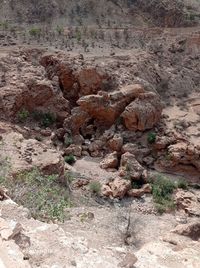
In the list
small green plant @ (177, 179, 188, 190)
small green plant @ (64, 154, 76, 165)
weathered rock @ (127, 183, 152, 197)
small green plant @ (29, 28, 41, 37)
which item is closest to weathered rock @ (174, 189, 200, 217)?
small green plant @ (177, 179, 188, 190)

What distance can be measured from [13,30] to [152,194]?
13625 millimetres

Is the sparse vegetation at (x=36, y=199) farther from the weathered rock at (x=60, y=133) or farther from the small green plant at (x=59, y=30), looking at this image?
the small green plant at (x=59, y=30)

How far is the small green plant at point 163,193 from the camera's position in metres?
17.2

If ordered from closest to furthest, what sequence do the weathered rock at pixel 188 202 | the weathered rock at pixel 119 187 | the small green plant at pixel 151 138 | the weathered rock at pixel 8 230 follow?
the weathered rock at pixel 8 230 < the weathered rock at pixel 188 202 < the weathered rock at pixel 119 187 < the small green plant at pixel 151 138

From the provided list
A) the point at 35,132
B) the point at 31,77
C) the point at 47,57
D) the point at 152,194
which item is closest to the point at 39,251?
the point at 152,194

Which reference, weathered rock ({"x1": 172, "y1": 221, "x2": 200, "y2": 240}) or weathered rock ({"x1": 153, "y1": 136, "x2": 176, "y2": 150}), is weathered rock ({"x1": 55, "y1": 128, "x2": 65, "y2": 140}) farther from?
weathered rock ({"x1": 172, "y1": 221, "x2": 200, "y2": 240})

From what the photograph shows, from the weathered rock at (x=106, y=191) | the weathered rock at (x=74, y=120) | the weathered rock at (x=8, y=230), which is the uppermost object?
the weathered rock at (x=8, y=230)

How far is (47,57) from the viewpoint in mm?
22672

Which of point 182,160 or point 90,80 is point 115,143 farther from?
point 90,80

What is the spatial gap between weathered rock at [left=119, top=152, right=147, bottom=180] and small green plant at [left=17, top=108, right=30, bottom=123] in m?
4.87

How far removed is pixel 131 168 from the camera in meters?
18.8

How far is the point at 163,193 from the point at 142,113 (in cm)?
452

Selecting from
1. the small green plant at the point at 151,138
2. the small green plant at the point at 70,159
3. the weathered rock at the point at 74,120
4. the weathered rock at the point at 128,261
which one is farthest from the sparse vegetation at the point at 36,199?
the small green plant at the point at 151,138

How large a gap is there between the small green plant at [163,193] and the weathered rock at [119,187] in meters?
1.22
